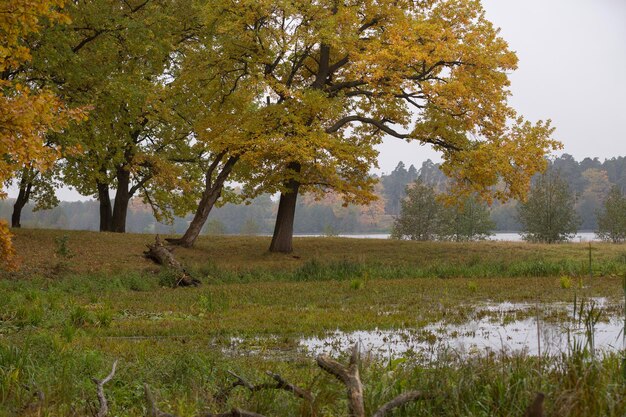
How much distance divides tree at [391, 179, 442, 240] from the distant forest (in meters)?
40.6

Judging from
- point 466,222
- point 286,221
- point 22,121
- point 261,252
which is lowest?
point 261,252

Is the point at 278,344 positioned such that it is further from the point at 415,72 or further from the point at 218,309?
the point at 415,72

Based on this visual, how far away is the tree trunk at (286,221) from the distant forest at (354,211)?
3050 inches

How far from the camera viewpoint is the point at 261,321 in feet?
41.3

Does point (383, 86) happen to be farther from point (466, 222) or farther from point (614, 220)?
point (614, 220)

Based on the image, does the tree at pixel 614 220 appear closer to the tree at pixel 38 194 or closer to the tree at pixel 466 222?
the tree at pixel 466 222

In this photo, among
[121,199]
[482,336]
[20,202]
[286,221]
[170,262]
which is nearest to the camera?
[482,336]

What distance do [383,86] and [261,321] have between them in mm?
16438

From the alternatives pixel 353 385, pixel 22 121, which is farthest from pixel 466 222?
pixel 353 385

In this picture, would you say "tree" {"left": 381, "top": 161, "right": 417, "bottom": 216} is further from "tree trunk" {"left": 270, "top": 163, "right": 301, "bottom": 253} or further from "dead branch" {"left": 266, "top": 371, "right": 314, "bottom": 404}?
"dead branch" {"left": 266, "top": 371, "right": 314, "bottom": 404}

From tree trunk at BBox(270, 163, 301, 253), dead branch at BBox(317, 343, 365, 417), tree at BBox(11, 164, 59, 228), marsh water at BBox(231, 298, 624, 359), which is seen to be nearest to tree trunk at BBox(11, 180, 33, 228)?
tree at BBox(11, 164, 59, 228)

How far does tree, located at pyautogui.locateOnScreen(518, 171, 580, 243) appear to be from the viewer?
56.1m

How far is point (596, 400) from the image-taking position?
448 centimetres

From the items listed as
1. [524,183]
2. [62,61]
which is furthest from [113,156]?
[524,183]
